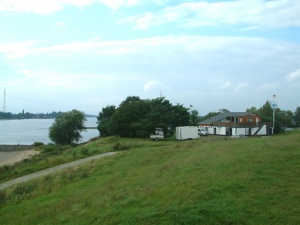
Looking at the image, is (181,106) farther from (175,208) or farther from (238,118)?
(175,208)

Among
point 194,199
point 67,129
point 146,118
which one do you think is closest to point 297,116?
point 146,118

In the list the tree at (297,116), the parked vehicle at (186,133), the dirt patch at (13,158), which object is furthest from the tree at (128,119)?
the tree at (297,116)

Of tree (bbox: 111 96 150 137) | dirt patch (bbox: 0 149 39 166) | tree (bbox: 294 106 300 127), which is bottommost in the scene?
dirt patch (bbox: 0 149 39 166)

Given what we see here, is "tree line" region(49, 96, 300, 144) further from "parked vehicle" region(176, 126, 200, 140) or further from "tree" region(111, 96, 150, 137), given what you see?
"parked vehicle" region(176, 126, 200, 140)

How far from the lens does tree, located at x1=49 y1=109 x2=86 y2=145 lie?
3305 inches

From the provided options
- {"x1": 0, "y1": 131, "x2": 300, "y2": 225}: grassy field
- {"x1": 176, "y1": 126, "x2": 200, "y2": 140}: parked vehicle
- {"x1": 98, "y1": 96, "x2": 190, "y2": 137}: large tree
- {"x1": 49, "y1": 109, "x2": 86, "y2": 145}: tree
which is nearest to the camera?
{"x1": 0, "y1": 131, "x2": 300, "y2": 225}: grassy field

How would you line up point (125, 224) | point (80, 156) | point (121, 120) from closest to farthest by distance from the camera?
point (125, 224) → point (80, 156) → point (121, 120)

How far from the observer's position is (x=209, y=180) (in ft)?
32.7

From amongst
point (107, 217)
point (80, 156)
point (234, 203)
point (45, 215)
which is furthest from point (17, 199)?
point (80, 156)

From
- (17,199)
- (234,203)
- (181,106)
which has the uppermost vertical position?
(181,106)

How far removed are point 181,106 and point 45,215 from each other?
60.9 metres

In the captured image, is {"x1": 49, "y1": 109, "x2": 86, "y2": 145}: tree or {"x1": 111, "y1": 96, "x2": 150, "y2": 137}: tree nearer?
{"x1": 111, "y1": 96, "x2": 150, "y2": 137}: tree

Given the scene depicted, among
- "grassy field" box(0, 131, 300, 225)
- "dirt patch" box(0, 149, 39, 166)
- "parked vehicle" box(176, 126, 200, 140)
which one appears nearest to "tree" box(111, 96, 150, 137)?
"parked vehicle" box(176, 126, 200, 140)

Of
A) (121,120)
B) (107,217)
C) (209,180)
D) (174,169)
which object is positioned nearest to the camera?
(107,217)
